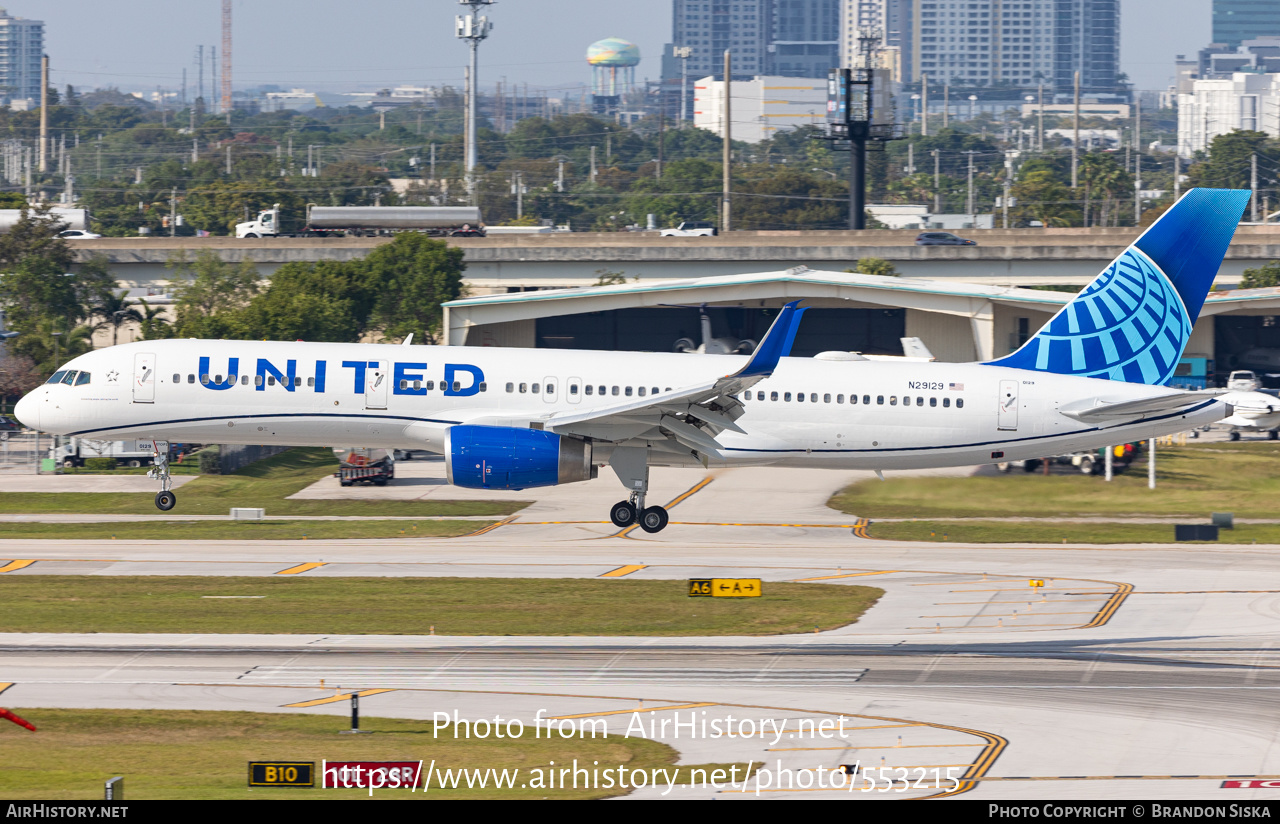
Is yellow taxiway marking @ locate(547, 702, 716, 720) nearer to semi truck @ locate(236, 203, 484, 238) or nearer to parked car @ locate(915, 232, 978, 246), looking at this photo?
parked car @ locate(915, 232, 978, 246)

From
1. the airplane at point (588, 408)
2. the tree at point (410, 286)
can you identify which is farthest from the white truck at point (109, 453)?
the tree at point (410, 286)

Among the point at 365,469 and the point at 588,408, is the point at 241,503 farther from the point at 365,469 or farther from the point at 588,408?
the point at 588,408

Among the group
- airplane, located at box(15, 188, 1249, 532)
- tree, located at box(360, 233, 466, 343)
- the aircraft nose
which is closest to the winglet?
airplane, located at box(15, 188, 1249, 532)

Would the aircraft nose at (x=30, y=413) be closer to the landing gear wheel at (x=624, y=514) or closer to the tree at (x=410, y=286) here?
the landing gear wheel at (x=624, y=514)

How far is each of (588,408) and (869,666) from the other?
12966 millimetres

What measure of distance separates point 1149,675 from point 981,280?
80166 mm

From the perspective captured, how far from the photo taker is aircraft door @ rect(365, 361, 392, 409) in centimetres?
4031

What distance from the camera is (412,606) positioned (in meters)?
37.9

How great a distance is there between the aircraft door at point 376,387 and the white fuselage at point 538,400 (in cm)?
4

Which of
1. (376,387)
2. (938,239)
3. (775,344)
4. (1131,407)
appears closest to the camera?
(775,344)

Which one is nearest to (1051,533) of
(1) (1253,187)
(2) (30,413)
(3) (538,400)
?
(3) (538,400)

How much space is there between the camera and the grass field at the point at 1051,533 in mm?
49531

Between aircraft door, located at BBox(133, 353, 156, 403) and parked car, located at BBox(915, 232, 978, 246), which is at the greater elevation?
parked car, located at BBox(915, 232, 978, 246)

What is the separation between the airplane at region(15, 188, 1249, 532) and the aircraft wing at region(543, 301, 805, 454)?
0.07 meters
